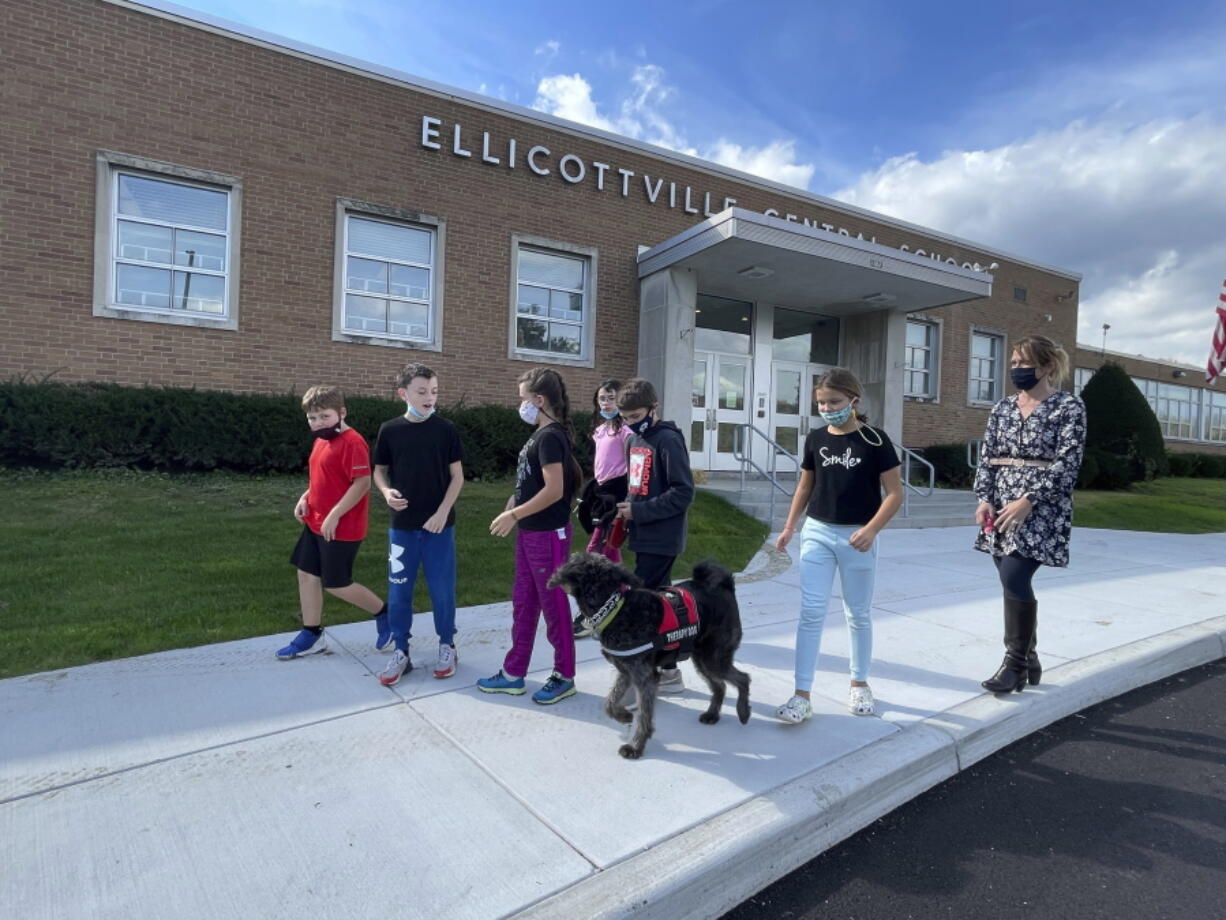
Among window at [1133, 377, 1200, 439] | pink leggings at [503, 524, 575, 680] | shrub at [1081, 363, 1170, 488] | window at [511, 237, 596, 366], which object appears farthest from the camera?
window at [1133, 377, 1200, 439]

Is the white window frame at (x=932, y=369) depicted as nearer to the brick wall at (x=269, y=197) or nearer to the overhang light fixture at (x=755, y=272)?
the overhang light fixture at (x=755, y=272)

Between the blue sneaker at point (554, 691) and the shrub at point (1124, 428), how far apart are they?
1745cm

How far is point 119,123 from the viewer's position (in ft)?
30.1

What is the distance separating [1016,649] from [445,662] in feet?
10.3

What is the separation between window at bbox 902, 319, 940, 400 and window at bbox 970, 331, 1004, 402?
4.94 feet

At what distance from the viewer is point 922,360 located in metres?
16.7

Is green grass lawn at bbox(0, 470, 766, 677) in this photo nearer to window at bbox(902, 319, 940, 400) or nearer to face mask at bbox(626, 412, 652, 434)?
face mask at bbox(626, 412, 652, 434)

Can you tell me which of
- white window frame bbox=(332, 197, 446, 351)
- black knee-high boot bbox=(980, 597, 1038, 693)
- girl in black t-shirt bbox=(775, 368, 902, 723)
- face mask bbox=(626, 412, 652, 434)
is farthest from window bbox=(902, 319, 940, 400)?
face mask bbox=(626, 412, 652, 434)

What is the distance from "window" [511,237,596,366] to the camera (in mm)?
11906

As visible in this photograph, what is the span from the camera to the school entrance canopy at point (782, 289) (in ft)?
35.2

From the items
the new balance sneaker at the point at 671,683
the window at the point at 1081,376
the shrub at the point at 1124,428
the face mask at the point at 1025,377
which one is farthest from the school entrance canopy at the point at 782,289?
the window at the point at 1081,376

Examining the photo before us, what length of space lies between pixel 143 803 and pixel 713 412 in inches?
451

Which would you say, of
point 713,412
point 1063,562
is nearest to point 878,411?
point 713,412

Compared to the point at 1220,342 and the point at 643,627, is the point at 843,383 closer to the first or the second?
the point at 643,627
